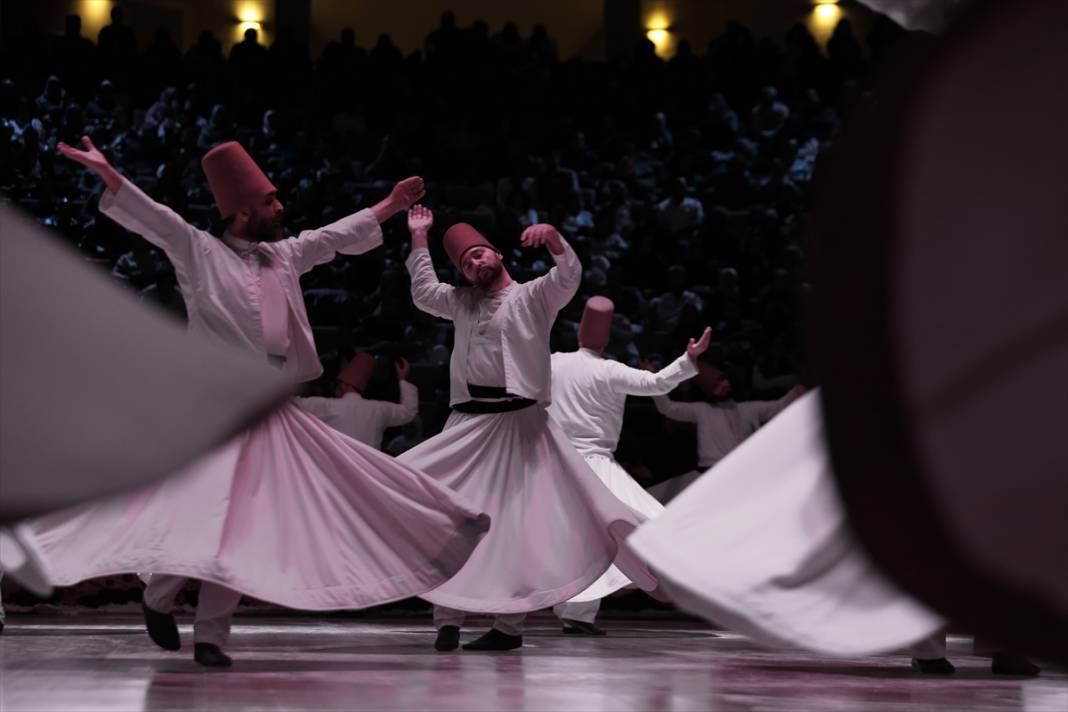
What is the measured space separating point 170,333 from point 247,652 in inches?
149

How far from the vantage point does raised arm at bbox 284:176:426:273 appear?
4469 millimetres

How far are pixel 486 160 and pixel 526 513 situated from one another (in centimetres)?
509

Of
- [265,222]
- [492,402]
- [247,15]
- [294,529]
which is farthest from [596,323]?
[247,15]

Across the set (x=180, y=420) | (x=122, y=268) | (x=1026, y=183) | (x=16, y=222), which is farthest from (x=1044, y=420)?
(x=122, y=268)

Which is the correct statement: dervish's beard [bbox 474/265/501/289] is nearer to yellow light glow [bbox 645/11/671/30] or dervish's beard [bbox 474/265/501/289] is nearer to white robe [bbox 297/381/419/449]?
white robe [bbox 297/381/419/449]

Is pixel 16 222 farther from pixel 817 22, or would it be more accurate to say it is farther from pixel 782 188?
pixel 817 22

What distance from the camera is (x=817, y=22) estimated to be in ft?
44.2

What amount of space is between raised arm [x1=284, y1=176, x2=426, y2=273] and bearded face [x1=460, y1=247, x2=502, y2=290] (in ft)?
2.19

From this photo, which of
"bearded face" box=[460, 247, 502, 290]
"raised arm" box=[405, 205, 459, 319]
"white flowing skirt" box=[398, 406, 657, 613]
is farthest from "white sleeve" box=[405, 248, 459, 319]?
"white flowing skirt" box=[398, 406, 657, 613]

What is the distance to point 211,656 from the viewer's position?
3.78 m

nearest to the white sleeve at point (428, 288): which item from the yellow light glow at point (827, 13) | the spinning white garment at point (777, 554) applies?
the spinning white garment at point (777, 554)

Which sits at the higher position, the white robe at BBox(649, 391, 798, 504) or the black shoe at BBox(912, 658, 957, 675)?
the white robe at BBox(649, 391, 798, 504)

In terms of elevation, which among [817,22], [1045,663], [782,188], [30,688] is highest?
[817,22]

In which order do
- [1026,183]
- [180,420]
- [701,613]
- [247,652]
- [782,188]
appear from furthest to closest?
[782,188], [247,652], [701,613], [1026,183], [180,420]
